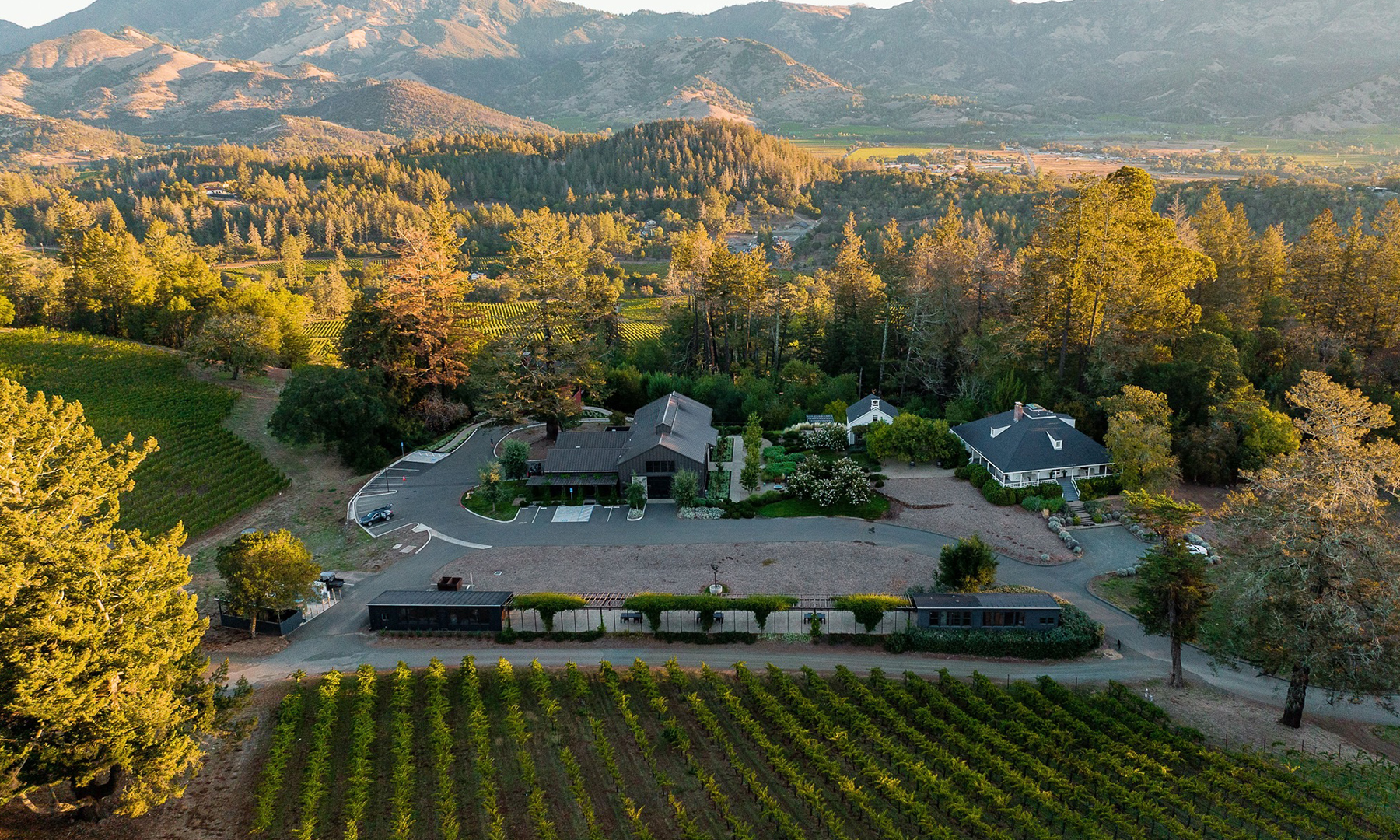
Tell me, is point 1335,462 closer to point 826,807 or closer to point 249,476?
point 826,807

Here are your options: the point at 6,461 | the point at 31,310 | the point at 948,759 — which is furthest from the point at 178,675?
the point at 31,310

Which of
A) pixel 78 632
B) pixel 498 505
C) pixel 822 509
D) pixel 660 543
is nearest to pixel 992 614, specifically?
pixel 822 509

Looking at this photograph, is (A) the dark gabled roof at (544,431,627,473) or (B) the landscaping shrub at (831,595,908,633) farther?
(A) the dark gabled roof at (544,431,627,473)

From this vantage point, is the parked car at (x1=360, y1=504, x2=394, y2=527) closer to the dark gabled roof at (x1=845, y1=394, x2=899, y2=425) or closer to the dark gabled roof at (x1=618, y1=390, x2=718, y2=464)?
the dark gabled roof at (x1=618, y1=390, x2=718, y2=464)

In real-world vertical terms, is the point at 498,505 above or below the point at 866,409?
below

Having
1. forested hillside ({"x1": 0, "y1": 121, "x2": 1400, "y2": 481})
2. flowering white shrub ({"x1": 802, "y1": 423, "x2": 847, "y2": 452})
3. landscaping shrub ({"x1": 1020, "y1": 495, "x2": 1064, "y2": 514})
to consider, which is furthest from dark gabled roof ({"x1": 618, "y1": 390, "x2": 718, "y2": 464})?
landscaping shrub ({"x1": 1020, "y1": 495, "x2": 1064, "y2": 514})

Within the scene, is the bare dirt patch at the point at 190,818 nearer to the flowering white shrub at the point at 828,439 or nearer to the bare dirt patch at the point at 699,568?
the bare dirt patch at the point at 699,568

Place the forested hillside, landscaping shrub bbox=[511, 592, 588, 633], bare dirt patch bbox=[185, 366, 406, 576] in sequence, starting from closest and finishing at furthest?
landscaping shrub bbox=[511, 592, 588, 633]
bare dirt patch bbox=[185, 366, 406, 576]
the forested hillside

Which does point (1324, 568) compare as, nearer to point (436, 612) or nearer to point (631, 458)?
point (631, 458)
